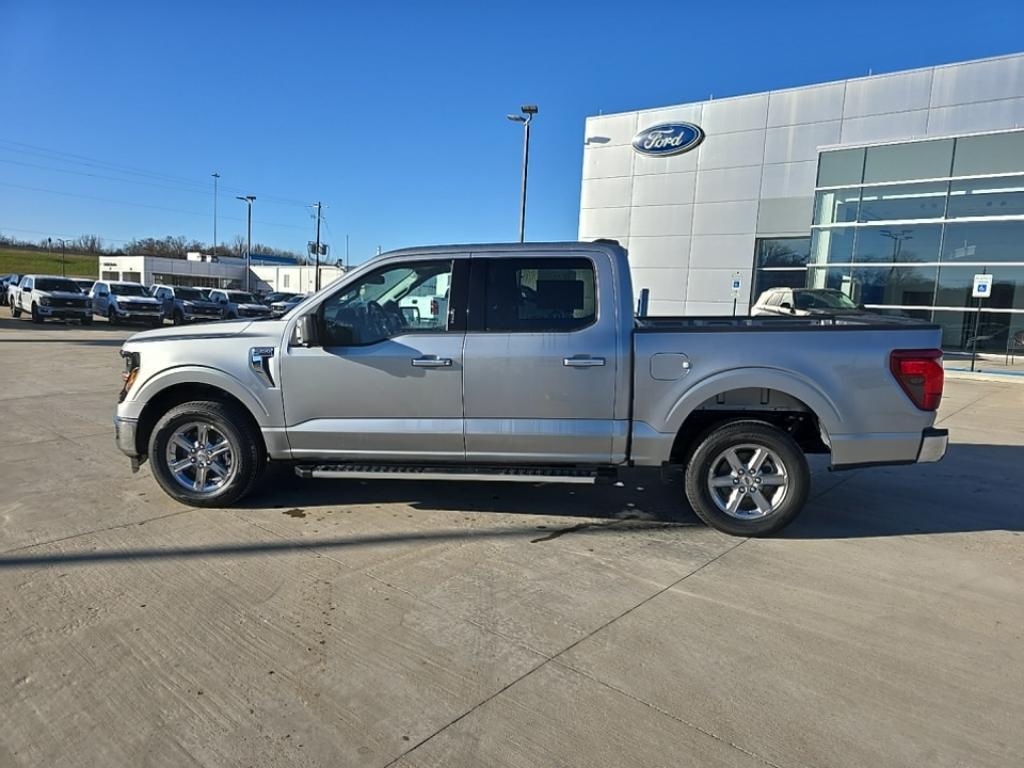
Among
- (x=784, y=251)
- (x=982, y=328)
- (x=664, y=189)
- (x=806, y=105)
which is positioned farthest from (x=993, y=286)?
(x=664, y=189)

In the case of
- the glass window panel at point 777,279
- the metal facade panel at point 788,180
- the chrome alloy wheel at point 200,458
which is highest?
the metal facade panel at point 788,180

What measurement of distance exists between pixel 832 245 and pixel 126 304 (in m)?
28.2

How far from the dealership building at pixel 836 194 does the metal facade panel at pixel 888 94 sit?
1.4 inches

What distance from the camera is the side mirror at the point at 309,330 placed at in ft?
15.2

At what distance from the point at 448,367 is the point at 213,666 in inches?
92.2

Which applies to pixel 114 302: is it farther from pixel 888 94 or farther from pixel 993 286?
pixel 993 286

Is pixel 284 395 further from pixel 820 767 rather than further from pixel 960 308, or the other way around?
pixel 960 308

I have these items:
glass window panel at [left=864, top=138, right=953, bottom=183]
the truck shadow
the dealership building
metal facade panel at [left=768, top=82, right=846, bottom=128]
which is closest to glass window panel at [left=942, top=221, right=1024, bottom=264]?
the dealership building

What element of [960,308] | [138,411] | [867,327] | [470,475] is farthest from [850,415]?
[960,308]

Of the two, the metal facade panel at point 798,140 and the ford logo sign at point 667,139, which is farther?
the ford logo sign at point 667,139

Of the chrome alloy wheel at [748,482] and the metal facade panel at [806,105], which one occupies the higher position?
the metal facade panel at [806,105]

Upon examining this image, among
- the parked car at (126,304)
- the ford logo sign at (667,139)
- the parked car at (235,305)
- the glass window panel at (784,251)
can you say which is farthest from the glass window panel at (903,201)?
the parked car at (126,304)

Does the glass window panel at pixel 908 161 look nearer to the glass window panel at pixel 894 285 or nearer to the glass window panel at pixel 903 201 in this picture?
the glass window panel at pixel 903 201

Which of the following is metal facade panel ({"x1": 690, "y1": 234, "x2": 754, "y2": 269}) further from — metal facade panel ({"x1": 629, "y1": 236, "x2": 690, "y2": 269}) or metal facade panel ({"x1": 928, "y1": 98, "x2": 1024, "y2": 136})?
metal facade panel ({"x1": 928, "y1": 98, "x2": 1024, "y2": 136})
